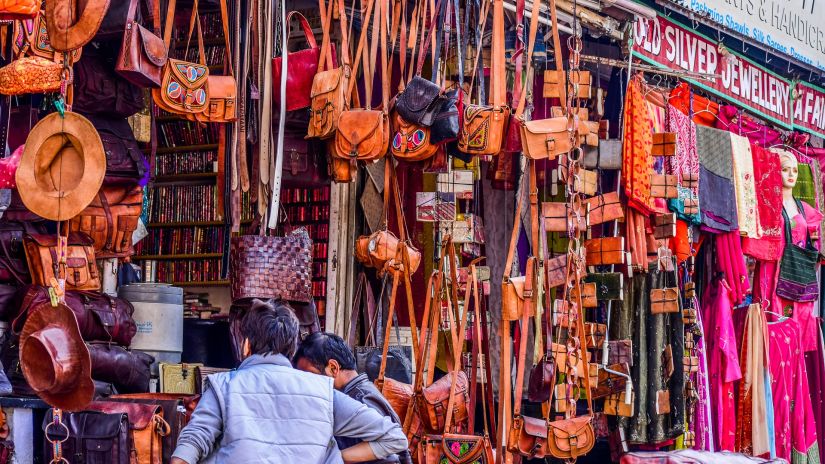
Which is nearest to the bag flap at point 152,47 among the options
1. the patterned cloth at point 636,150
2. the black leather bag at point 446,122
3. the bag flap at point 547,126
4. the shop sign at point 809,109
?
the black leather bag at point 446,122

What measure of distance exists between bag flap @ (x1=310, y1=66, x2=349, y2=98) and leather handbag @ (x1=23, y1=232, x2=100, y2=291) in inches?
50.8

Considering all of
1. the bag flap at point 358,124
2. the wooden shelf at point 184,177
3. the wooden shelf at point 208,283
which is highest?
the bag flap at point 358,124

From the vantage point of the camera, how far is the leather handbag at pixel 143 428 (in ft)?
17.6

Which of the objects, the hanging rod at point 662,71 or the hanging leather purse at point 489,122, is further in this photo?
the hanging rod at point 662,71

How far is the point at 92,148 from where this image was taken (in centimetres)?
497

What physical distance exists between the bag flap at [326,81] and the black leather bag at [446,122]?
0.50 metres

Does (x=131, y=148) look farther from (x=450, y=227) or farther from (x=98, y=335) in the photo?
(x=450, y=227)

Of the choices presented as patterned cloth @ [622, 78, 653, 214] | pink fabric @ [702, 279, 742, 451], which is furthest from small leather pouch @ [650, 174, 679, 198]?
pink fabric @ [702, 279, 742, 451]

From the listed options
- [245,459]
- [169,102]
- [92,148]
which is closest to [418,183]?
[169,102]

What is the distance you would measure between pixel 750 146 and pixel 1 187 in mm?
5863

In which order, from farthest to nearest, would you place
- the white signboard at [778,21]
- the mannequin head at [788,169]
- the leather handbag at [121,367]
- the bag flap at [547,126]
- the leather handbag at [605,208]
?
the mannequin head at [788,169], the white signboard at [778,21], the leather handbag at [605,208], the bag flap at [547,126], the leather handbag at [121,367]

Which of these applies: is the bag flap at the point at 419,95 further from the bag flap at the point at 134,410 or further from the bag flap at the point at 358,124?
the bag flap at the point at 134,410

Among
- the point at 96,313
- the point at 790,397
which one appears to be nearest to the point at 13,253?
the point at 96,313

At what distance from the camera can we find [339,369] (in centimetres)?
493
